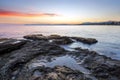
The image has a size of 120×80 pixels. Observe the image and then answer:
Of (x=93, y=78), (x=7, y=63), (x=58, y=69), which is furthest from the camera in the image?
(x=7, y=63)

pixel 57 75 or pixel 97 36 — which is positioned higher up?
pixel 57 75

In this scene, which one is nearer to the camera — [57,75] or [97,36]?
[57,75]

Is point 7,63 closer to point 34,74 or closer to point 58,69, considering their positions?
point 34,74

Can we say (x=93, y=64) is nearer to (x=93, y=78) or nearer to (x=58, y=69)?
(x=93, y=78)

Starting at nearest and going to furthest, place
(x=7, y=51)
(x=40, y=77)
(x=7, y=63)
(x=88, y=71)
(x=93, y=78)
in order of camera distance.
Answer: (x=40, y=77) → (x=93, y=78) → (x=88, y=71) → (x=7, y=63) → (x=7, y=51)

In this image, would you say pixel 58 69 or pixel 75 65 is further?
pixel 75 65

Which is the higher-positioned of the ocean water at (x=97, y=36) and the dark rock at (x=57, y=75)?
the dark rock at (x=57, y=75)

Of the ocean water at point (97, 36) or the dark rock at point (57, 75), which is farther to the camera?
the ocean water at point (97, 36)

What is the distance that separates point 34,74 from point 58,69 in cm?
159

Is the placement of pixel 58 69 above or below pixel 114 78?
above

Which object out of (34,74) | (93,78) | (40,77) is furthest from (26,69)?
(93,78)

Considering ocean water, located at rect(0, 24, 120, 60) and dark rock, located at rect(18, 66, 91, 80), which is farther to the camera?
ocean water, located at rect(0, 24, 120, 60)

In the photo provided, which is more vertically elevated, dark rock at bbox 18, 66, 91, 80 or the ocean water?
dark rock at bbox 18, 66, 91, 80

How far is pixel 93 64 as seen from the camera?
1034 centimetres
